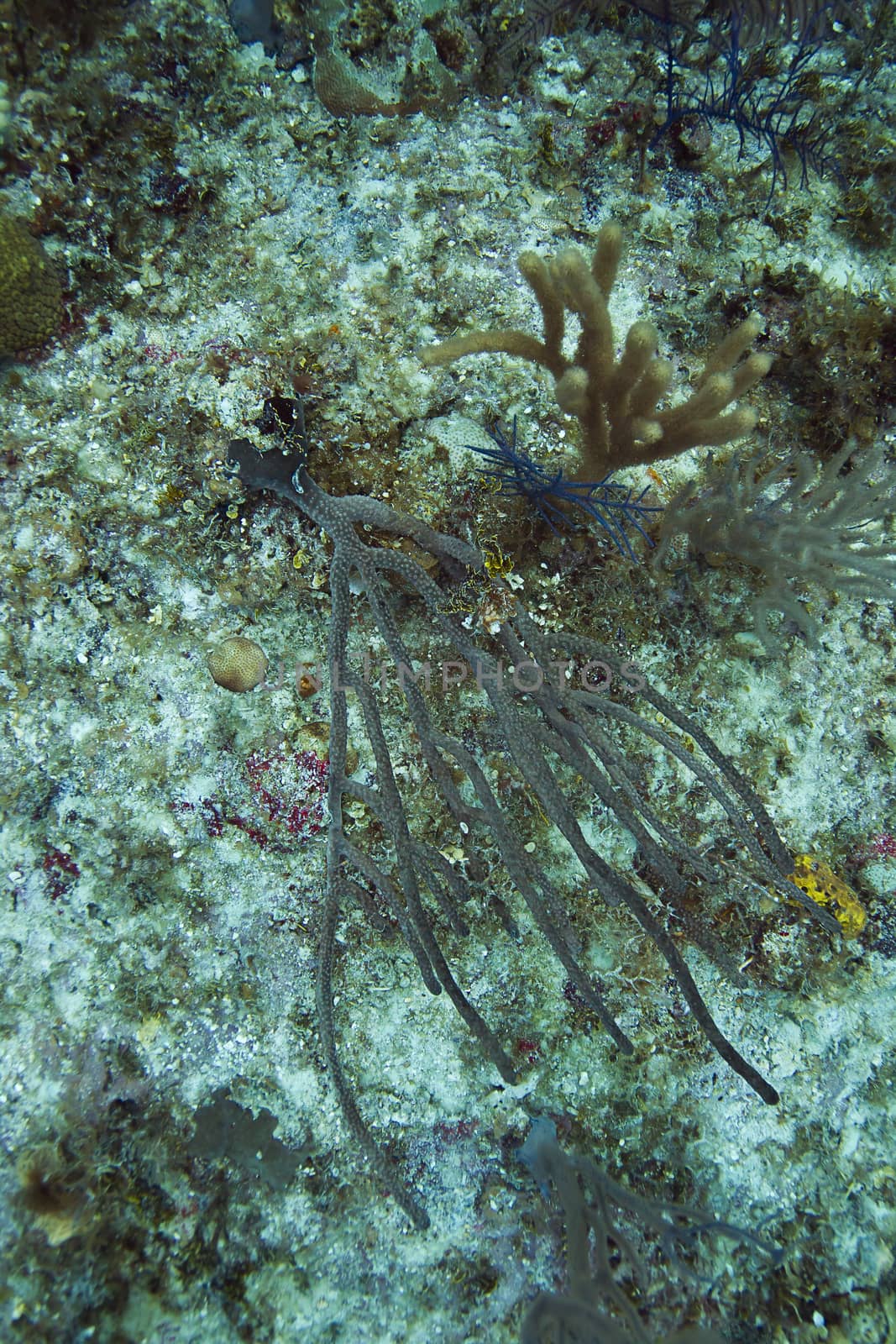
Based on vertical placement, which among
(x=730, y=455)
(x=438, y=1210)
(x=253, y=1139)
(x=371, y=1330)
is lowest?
(x=371, y=1330)

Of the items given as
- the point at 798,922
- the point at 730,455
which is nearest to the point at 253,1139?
the point at 798,922

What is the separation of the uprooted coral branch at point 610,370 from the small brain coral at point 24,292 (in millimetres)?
1476

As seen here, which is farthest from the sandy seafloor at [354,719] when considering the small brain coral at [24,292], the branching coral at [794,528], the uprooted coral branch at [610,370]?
the uprooted coral branch at [610,370]

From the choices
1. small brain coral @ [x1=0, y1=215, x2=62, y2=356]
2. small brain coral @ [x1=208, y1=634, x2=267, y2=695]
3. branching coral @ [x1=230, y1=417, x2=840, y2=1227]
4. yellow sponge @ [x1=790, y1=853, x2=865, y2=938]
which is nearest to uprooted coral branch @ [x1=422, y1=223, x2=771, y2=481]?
branching coral @ [x1=230, y1=417, x2=840, y2=1227]

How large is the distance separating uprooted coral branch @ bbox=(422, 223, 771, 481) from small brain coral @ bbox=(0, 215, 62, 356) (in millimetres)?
1476

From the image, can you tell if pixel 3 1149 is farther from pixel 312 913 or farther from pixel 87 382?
pixel 87 382

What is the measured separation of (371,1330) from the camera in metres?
2.14

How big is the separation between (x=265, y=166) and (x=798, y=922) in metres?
3.98

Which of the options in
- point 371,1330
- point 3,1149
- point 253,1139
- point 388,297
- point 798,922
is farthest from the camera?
point 798,922

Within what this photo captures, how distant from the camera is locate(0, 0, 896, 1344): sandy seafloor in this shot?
7.38 feet

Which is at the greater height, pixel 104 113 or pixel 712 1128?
pixel 104 113

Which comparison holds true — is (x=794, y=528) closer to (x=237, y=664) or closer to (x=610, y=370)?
(x=610, y=370)

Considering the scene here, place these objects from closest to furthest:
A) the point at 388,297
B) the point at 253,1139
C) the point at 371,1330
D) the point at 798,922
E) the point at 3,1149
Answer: the point at 3,1149 < the point at 371,1330 < the point at 253,1139 < the point at 388,297 < the point at 798,922

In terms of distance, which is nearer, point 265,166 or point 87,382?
point 87,382
